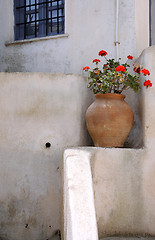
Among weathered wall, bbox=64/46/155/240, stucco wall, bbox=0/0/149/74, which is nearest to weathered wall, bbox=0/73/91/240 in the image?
weathered wall, bbox=64/46/155/240

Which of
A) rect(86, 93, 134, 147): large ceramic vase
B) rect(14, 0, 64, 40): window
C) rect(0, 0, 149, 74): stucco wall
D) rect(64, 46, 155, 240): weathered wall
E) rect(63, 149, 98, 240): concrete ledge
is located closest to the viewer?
rect(63, 149, 98, 240): concrete ledge

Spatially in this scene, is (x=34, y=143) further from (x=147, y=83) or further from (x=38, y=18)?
(x=38, y=18)

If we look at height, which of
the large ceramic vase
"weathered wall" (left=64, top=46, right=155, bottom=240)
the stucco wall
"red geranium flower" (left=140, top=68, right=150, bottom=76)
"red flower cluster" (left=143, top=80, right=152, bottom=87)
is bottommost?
"weathered wall" (left=64, top=46, right=155, bottom=240)

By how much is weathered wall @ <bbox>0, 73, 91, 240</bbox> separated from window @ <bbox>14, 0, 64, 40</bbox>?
5.77 ft

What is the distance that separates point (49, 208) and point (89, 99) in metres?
1.44

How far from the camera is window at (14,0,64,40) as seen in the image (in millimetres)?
5723

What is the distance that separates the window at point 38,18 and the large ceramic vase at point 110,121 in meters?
2.07

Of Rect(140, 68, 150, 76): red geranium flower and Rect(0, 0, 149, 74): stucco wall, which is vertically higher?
Rect(0, 0, 149, 74): stucco wall

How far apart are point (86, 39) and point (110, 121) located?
1731 mm

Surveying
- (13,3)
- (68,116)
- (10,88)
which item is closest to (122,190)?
(68,116)

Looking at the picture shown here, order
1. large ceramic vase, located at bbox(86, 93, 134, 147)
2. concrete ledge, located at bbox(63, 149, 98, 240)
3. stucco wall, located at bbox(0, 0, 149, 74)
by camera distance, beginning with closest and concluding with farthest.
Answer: concrete ledge, located at bbox(63, 149, 98, 240), large ceramic vase, located at bbox(86, 93, 134, 147), stucco wall, located at bbox(0, 0, 149, 74)

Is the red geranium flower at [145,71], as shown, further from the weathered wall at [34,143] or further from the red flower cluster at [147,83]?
the weathered wall at [34,143]

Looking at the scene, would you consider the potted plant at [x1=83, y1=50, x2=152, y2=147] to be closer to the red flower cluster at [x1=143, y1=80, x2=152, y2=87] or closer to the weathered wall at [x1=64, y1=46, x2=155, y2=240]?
the red flower cluster at [x1=143, y1=80, x2=152, y2=87]

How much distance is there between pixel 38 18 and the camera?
5.90 m
